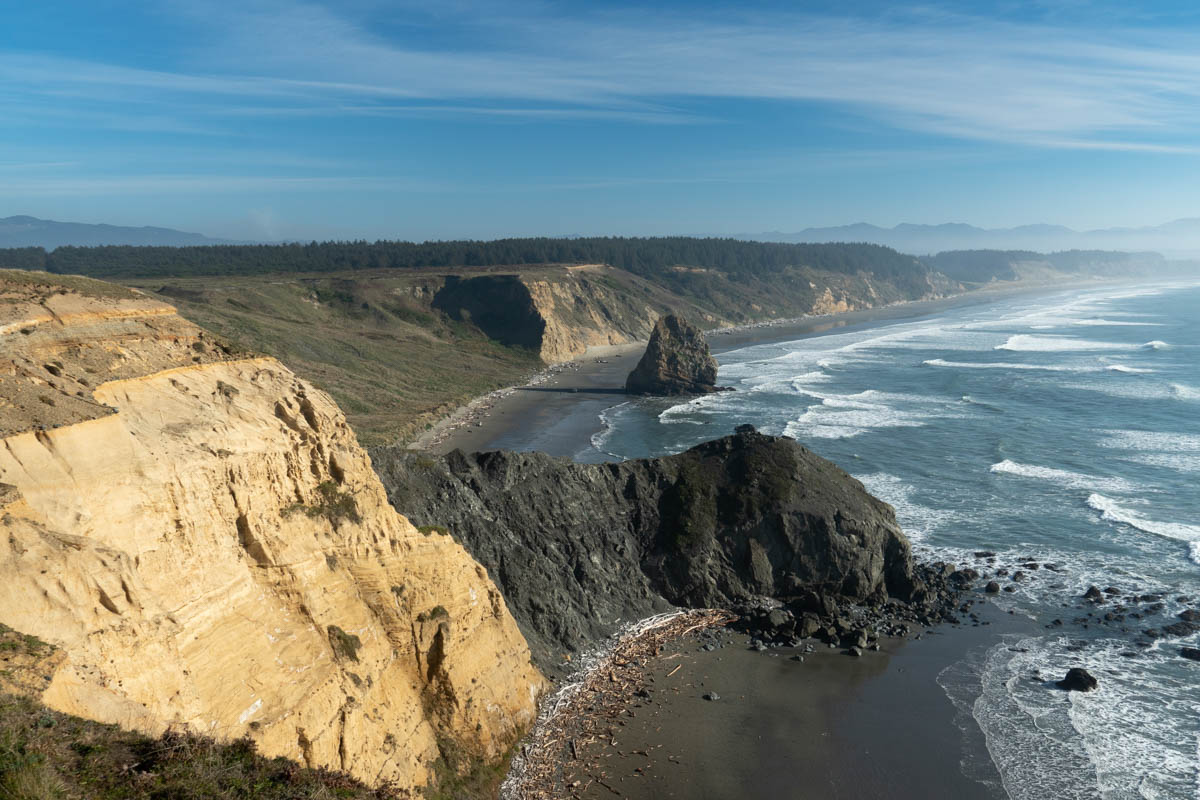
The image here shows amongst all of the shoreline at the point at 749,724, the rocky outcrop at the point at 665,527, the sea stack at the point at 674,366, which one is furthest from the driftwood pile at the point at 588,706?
the sea stack at the point at 674,366

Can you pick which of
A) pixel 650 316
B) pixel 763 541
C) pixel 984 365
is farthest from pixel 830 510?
pixel 650 316

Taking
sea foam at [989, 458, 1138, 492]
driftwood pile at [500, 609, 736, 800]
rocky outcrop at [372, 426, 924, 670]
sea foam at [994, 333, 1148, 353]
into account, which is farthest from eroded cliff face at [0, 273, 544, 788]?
sea foam at [994, 333, 1148, 353]

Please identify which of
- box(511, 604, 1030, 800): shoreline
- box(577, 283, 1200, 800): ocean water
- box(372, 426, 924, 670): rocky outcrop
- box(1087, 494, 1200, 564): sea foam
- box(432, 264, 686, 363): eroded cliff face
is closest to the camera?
box(511, 604, 1030, 800): shoreline

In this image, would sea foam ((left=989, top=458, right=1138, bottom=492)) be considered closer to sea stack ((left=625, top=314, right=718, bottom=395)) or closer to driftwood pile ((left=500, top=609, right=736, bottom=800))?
driftwood pile ((left=500, top=609, right=736, bottom=800))

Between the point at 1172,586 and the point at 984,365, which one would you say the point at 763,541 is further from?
the point at 984,365

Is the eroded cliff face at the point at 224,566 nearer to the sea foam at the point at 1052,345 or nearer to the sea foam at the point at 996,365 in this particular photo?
the sea foam at the point at 996,365

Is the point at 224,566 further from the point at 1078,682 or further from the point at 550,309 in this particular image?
the point at 550,309

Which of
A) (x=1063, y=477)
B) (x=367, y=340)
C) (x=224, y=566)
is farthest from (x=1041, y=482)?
(x=367, y=340)
